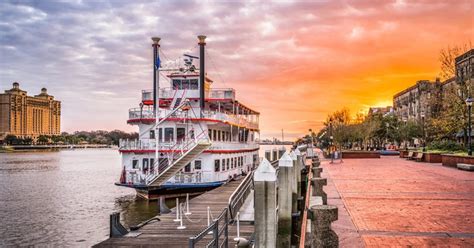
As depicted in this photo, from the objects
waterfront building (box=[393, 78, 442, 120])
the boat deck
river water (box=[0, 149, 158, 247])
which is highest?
waterfront building (box=[393, 78, 442, 120])

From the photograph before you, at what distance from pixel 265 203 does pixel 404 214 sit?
521 cm

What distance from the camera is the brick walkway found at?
866 centimetres

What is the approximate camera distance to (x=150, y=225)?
14.8m

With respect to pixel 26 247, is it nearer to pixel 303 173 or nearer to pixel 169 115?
pixel 169 115

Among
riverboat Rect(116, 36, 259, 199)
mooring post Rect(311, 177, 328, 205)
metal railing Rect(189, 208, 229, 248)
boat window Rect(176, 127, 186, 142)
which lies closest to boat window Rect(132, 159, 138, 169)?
riverboat Rect(116, 36, 259, 199)

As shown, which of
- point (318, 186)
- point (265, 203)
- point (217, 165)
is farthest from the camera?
point (217, 165)

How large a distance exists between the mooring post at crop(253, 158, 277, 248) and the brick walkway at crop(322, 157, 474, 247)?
150cm

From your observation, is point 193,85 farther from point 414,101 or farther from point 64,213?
point 414,101

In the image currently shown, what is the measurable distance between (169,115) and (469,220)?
1825cm

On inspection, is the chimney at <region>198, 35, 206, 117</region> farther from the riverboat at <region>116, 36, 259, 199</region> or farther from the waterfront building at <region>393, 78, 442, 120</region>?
the waterfront building at <region>393, 78, 442, 120</region>

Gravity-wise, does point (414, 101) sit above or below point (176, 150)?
above

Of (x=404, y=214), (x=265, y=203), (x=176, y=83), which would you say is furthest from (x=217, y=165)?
(x=265, y=203)

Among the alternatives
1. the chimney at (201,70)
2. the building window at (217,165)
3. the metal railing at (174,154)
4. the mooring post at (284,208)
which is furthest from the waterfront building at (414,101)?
the mooring post at (284,208)

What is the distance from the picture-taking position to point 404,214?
11.3m
